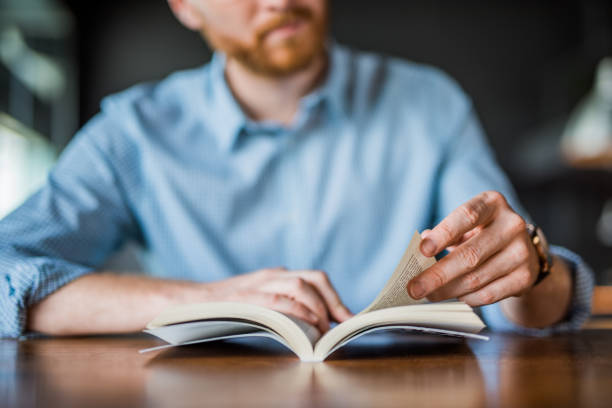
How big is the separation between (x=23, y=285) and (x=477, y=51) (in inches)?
185

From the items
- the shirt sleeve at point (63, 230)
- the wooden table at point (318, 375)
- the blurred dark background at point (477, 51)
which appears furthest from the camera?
the blurred dark background at point (477, 51)

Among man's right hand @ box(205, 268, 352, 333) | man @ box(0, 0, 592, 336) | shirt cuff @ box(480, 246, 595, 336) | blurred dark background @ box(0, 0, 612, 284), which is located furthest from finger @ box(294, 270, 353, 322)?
blurred dark background @ box(0, 0, 612, 284)

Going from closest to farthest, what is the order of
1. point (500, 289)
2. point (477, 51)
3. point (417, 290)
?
point (417, 290), point (500, 289), point (477, 51)

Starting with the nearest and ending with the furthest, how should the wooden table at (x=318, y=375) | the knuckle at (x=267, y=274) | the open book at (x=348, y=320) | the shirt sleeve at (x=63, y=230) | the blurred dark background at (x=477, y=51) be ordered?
the wooden table at (x=318, y=375) < the open book at (x=348, y=320) < the knuckle at (x=267, y=274) < the shirt sleeve at (x=63, y=230) < the blurred dark background at (x=477, y=51)

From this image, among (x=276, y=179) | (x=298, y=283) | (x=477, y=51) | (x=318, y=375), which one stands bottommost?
(x=318, y=375)

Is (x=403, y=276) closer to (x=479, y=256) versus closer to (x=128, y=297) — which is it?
(x=479, y=256)

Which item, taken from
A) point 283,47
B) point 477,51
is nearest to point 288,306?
point 283,47

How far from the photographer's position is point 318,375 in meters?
0.55

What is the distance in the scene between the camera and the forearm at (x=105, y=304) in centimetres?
89

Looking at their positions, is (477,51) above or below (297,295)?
above

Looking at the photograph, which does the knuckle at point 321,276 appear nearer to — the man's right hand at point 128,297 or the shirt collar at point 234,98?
the man's right hand at point 128,297

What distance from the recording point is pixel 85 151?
4.34 ft

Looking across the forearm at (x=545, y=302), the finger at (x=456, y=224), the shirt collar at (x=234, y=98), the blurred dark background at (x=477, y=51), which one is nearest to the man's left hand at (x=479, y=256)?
the finger at (x=456, y=224)

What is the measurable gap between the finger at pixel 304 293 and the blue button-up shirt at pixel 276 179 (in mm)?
562
